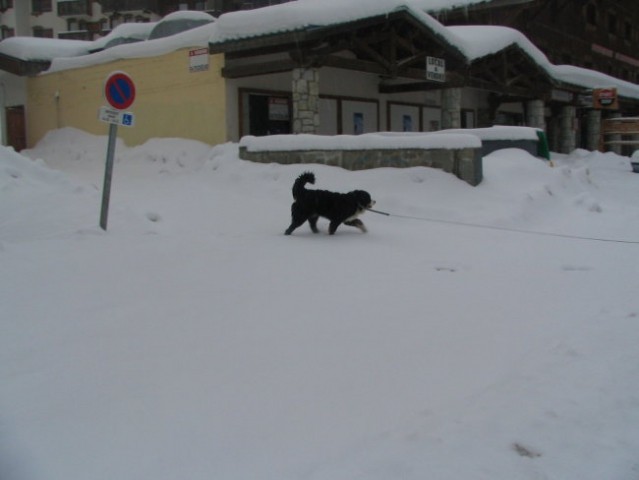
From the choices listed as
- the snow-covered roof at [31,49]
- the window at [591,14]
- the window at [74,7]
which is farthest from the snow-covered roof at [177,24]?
the window at [74,7]

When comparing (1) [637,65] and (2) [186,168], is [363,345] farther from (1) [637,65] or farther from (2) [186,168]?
(1) [637,65]

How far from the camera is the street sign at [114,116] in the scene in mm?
7035

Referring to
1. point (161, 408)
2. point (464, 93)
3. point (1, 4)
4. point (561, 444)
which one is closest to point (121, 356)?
point (161, 408)

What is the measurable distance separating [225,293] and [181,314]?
641mm

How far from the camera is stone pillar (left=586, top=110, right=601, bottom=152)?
89.8ft

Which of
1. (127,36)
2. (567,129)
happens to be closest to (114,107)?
(127,36)

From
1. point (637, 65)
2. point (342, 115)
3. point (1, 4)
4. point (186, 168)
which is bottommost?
point (186, 168)

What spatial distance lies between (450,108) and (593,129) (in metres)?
12.0

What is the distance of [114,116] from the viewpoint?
23.4ft

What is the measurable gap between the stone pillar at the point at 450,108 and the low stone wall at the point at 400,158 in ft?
27.4

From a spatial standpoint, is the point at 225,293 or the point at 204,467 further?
the point at 225,293

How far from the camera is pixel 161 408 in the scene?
3.02 metres

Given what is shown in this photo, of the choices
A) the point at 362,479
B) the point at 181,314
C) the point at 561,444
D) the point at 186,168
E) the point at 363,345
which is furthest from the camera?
the point at 186,168

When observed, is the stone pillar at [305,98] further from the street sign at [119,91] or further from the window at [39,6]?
the window at [39,6]
